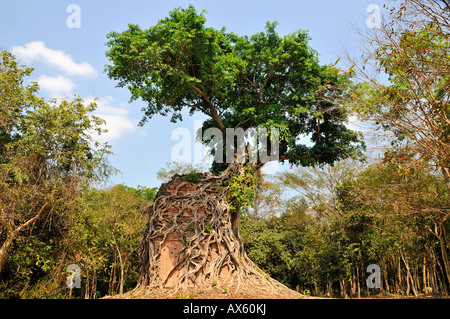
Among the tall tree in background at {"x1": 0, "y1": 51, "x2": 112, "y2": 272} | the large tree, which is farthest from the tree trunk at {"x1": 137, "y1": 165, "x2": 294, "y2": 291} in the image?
the tall tree in background at {"x1": 0, "y1": 51, "x2": 112, "y2": 272}

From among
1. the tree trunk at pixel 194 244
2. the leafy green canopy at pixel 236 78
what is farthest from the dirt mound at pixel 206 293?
the leafy green canopy at pixel 236 78

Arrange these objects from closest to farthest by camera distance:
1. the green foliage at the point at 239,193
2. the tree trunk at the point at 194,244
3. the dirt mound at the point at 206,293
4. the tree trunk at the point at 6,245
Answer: the tree trunk at the point at 6,245 → the dirt mound at the point at 206,293 → the tree trunk at the point at 194,244 → the green foliage at the point at 239,193

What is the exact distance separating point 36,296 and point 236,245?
570 centimetres

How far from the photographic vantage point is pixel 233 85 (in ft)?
33.4

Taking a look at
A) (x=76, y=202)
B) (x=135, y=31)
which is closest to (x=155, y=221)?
(x=76, y=202)

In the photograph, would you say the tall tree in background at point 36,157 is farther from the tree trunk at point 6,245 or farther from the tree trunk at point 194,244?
the tree trunk at point 194,244

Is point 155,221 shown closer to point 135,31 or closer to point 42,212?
point 42,212

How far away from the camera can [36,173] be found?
8945 mm

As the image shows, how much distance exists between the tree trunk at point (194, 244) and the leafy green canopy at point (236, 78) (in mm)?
2863

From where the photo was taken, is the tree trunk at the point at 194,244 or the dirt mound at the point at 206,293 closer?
the dirt mound at the point at 206,293

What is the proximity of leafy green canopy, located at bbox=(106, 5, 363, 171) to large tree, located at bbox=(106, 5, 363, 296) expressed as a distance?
0.03m

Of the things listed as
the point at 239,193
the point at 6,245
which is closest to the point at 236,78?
the point at 239,193

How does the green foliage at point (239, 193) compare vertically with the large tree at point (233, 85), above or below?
below

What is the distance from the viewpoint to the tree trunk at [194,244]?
9109 millimetres
